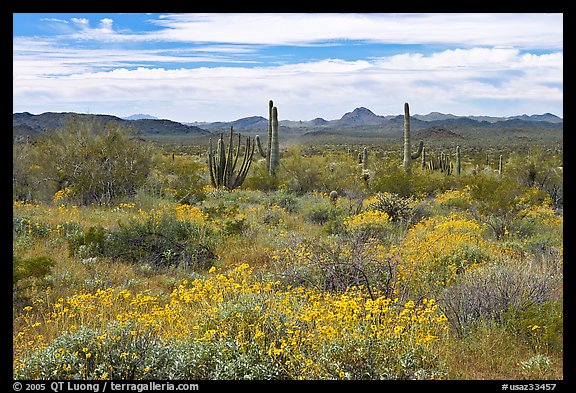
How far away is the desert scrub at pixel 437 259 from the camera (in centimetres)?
767

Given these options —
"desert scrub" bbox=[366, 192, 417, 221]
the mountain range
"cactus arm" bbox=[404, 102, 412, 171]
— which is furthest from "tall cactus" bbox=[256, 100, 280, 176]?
the mountain range

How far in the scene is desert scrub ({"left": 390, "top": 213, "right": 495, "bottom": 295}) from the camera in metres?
7.67

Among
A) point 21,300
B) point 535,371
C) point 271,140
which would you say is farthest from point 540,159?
point 21,300

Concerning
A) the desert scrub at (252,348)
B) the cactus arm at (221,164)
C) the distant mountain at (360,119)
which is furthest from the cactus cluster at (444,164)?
the distant mountain at (360,119)

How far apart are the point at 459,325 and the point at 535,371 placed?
1.06 meters

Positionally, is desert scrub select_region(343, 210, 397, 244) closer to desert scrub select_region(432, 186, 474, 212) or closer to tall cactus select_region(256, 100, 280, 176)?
desert scrub select_region(432, 186, 474, 212)

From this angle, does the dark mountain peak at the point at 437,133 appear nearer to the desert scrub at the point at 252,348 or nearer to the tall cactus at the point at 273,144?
the tall cactus at the point at 273,144

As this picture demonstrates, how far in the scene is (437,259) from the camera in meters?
8.64

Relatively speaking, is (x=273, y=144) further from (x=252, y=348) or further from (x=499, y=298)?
(x=252, y=348)

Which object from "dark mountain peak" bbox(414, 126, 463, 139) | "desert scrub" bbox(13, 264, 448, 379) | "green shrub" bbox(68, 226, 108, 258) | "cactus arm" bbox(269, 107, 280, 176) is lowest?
"desert scrub" bbox(13, 264, 448, 379)

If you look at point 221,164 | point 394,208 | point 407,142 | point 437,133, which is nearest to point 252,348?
point 394,208
